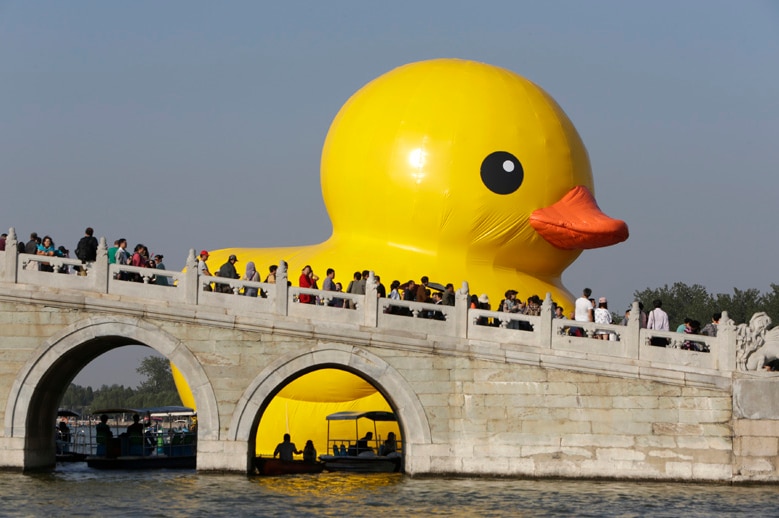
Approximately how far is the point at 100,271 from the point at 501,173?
7763 mm

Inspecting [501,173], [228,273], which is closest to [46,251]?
[228,273]

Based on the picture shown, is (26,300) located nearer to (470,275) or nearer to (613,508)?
(470,275)

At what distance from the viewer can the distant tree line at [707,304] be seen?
5972 centimetres

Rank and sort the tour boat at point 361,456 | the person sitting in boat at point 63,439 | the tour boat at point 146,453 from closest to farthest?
the tour boat at point 361,456 → the tour boat at point 146,453 → the person sitting in boat at point 63,439

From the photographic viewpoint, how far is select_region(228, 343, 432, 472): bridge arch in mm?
23891

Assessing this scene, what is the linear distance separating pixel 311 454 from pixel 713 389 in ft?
26.0

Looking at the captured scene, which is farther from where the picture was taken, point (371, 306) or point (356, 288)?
point (356, 288)

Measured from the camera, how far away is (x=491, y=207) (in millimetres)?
26812

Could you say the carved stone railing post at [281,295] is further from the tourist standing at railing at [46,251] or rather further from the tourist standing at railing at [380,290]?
the tourist standing at railing at [46,251]

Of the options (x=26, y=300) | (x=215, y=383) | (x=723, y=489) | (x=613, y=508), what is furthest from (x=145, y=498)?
(x=723, y=489)

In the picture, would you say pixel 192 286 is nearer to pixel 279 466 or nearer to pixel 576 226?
pixel 279 466

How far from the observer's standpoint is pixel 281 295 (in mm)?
24312

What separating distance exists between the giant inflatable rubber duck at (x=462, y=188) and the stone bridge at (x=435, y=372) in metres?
2.79

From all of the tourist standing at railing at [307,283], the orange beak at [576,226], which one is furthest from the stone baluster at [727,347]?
the tourist standing at railing at [307,283]
